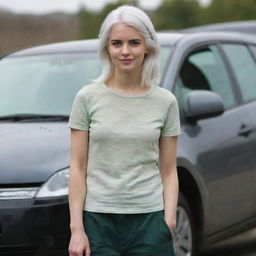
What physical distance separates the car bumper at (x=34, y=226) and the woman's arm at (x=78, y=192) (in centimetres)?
108

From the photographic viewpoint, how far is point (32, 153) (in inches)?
197

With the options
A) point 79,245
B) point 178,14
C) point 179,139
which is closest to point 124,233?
point 79,245

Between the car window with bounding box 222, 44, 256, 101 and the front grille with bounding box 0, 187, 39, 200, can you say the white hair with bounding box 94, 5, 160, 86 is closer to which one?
the front grille with bounding box 0, 187, 39, 200

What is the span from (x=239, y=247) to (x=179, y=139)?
5.95 feet

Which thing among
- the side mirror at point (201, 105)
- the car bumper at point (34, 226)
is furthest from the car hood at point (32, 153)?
the side mirror at point (201, 105)

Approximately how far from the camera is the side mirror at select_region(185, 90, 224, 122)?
19.1 ft

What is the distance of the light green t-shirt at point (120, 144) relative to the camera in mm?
3637

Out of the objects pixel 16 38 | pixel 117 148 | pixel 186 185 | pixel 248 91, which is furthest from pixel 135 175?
pixel 16 38

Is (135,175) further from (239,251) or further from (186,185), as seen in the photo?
(239,251)

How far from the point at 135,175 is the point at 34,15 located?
2364 inches

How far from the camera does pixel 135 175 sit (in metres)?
3.66

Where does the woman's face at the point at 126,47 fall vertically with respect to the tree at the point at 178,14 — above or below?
above

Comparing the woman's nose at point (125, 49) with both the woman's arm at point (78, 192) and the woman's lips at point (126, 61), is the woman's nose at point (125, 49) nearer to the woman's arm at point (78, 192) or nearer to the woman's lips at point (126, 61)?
the woman's lips at point (126, 61)

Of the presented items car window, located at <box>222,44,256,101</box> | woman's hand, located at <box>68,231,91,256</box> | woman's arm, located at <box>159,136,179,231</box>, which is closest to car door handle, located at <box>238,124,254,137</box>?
car window, located at <box>222,44,256,101</box>
